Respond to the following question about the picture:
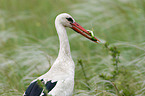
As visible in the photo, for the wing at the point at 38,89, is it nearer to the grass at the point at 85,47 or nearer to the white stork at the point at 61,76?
the white stork at the point at 61,76

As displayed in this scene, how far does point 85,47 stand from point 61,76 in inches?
104

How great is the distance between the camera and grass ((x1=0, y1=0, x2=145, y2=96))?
3.73m

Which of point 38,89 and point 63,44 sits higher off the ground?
point 63,44

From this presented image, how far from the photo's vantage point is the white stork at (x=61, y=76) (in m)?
2.68

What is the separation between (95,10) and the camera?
6160 mm

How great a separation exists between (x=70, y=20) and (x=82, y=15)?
303 cm

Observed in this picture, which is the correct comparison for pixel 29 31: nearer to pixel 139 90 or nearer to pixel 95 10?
pixel 95 10

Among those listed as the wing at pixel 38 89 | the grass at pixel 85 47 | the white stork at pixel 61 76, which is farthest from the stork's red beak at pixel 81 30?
the wing at pixel 38 89

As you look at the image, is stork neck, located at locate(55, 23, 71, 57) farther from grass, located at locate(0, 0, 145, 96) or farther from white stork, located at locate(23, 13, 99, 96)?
grass, located at locate(0, 0, 145, 96)

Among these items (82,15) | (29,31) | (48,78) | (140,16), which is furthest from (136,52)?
(29,31)

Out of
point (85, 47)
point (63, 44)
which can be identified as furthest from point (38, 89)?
point (85, 47)

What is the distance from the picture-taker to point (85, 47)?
5418 millimetres

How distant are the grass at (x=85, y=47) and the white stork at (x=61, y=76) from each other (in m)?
0.37

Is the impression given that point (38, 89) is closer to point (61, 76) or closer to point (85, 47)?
point (61, 76)
